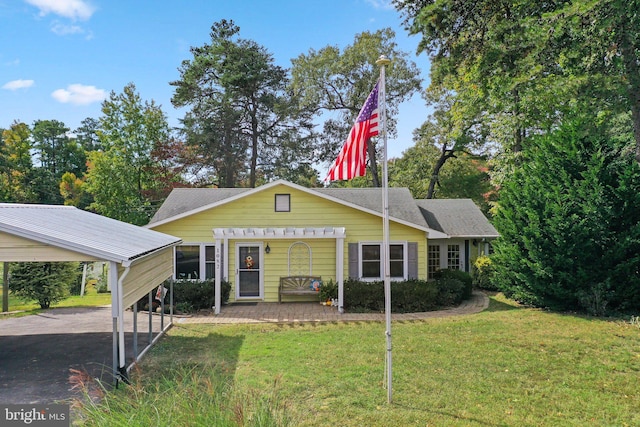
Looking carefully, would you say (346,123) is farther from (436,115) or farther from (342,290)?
(342,290)

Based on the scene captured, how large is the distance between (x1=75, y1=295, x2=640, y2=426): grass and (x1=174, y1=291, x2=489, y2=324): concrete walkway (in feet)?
2.19

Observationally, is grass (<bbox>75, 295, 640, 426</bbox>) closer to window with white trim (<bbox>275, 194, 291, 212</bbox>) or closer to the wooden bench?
the wooden bench

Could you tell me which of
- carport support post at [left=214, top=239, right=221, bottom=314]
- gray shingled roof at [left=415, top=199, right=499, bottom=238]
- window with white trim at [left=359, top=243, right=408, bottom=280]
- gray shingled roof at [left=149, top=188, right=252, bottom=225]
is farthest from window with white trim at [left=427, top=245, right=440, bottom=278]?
carport support post at [left=214, top=239, right=221, bottom=314]

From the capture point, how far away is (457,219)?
1777 cm

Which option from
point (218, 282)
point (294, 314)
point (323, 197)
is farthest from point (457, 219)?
point (218, 282)

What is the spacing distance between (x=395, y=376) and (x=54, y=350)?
276 inches

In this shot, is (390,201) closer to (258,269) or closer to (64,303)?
(258,269)

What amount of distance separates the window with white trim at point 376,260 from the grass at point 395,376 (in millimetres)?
3091

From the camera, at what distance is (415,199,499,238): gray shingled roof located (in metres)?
16.8

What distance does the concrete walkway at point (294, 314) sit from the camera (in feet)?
36.6

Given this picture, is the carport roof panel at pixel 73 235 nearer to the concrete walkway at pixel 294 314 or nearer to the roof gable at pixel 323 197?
the concrete walkway at pixel 294 314

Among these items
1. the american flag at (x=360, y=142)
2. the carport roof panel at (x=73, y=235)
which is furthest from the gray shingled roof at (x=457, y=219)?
the carport roof panel at (x=73, y=235)

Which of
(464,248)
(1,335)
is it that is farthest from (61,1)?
(464,248)

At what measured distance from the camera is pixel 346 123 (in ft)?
98.3
